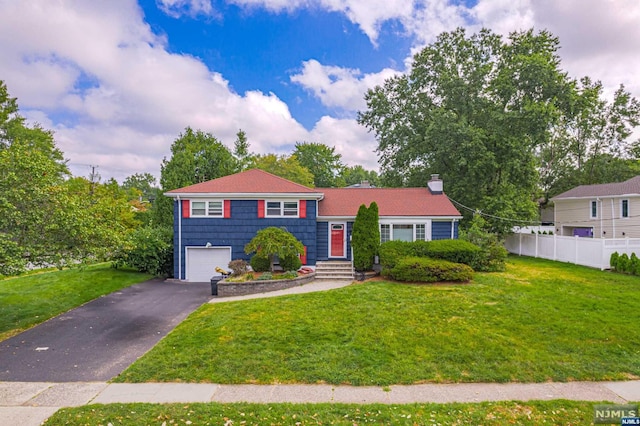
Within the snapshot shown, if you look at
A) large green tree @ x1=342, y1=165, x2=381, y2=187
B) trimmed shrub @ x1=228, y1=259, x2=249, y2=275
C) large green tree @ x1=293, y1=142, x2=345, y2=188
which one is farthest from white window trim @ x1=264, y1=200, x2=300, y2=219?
large green tree @ x1=342, y1=165, x2=381, y2=187

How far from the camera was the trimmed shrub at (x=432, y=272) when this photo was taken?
483 inches

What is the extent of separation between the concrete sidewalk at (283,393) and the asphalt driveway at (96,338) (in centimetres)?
55

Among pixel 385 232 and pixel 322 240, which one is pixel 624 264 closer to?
pixel 385 232

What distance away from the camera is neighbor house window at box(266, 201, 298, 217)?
1549cm

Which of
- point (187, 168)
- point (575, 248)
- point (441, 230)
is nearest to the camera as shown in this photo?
point (441, 230)

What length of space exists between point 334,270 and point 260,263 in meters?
3.41

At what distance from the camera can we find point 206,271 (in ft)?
50.8

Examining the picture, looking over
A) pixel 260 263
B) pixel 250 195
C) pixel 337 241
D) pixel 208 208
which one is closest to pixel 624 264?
pixel 337 241

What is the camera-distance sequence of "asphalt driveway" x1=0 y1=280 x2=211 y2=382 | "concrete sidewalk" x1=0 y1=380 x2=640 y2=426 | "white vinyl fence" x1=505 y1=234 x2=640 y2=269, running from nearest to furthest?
"concrete sidewalk" x1=0 y1=380 x2=640 y2=426, "asphalt driveway" x1=0 y1=280 x2=211 y2=382, "white vinyl fence" x1=505 y1=234 x2=640 y2=269

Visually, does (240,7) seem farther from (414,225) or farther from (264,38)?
(414,225)

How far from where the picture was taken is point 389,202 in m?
17.3

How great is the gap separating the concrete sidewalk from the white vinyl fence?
39.9 ft

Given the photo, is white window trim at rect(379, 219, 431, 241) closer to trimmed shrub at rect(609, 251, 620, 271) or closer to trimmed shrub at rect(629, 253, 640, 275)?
trimmed shrub at rect(609, 251, 620, 271)

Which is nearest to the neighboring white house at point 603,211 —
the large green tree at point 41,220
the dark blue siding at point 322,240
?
the dark blue siding at point 322,240
